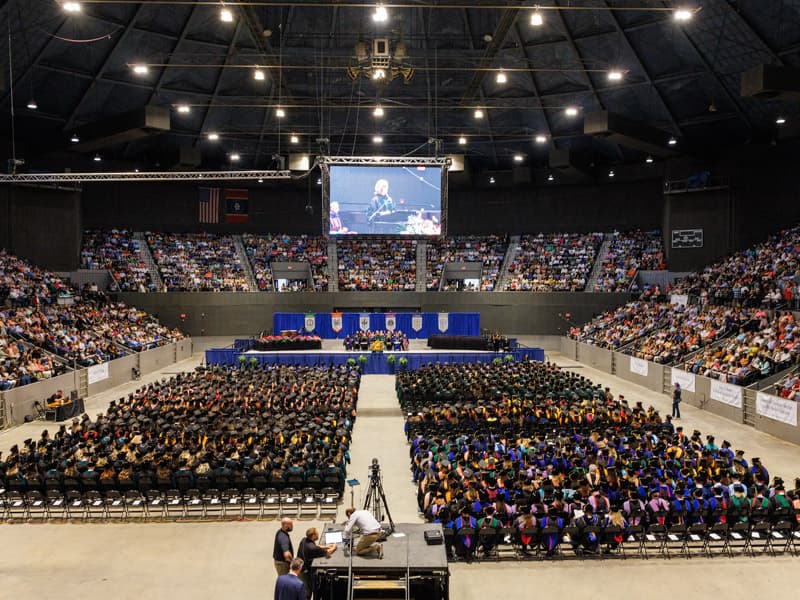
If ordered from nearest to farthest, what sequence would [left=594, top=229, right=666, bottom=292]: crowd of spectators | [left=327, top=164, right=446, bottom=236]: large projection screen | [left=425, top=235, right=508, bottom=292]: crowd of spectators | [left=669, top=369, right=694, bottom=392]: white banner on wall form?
Answer: [left=669, top=369, right=694, bottom=392]: white banner on wall < [left=327, top=164, right=446, bottom=236]: large projection screen < [left=594, top=229, right=666, bottom=292]: crowd of spectators < [left=425, top=235, right=508, bottom=292]: crowd of spectators

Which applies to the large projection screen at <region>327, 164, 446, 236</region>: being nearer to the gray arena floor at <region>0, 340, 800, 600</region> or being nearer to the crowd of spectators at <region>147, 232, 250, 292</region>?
the crowd of spectators at <region>147, 232, 250, 292</region>

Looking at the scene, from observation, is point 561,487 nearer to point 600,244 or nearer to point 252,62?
point 252,62

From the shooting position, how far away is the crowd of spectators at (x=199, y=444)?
13.7 m

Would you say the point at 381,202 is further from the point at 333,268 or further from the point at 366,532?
the point at 366,532

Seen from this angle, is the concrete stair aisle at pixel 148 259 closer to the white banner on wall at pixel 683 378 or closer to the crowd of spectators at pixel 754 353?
the white banner on wall at pixel 683 378

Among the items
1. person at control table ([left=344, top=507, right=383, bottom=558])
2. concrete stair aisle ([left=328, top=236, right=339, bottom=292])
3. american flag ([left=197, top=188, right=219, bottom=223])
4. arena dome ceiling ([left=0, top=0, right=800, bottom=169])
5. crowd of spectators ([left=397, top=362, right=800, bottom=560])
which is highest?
arena dome ceiling ([left=0, top=0, right=800, bottom=169])

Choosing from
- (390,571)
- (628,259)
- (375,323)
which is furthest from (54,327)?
(628,259)

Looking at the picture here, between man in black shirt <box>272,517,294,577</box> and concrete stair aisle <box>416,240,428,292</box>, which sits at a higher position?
concrete stair aisle <box>416,240,428,292</box>

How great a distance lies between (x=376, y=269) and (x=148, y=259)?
56.5ft

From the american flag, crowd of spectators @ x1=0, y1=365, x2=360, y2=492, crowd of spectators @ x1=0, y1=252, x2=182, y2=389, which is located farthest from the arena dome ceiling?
crowd of spectators @ x1=0, y1=365, x2=360, y2=492

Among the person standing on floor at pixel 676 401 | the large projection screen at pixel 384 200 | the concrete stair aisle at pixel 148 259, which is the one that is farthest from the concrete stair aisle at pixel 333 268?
the person standing on floor at pixel 676 401

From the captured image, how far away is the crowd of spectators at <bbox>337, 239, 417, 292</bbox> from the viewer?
154 feet

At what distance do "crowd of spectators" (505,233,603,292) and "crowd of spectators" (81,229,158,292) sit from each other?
27.1 metres

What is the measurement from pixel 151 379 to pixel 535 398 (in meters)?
20.4
